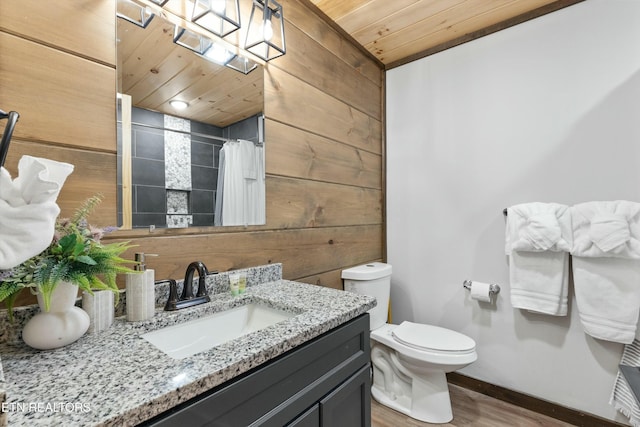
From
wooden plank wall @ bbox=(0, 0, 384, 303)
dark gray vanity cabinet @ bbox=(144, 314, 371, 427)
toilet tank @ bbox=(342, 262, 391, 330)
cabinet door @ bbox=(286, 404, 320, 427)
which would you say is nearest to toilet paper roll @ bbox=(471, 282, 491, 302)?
toilet tank @ bbox=(342, 262, 391, 330)

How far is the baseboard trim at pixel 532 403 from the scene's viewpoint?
63.0 inches

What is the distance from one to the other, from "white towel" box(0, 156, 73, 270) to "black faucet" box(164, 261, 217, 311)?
46 centimetres

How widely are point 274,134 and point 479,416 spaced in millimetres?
1913

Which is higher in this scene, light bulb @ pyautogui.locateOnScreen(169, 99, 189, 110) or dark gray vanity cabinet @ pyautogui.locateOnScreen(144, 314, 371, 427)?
light bulb @ pyautogui.locateOnScreen(169, 99, 189, 110)

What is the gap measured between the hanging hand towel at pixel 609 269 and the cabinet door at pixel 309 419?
1491 millimetres

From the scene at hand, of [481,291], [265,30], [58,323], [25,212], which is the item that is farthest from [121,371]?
[481,291]

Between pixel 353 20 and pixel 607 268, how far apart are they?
1.90m

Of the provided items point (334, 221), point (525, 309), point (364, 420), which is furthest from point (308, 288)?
point (525, 309)

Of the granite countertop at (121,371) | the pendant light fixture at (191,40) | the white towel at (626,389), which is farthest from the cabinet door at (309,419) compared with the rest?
the white towel at (626,389)

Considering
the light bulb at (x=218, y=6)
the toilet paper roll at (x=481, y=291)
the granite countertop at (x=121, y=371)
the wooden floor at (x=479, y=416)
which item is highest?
the light bulb at (x=218, y=6)

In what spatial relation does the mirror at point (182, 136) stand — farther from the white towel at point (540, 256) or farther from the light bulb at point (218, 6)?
the white towel at point (540, 256)

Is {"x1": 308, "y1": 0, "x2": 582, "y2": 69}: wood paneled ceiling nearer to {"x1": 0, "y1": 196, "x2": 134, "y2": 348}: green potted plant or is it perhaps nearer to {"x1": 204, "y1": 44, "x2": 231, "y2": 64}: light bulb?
{"x1": 204, "y1": 44, "x2": 231, "y2": 64}: light bulb

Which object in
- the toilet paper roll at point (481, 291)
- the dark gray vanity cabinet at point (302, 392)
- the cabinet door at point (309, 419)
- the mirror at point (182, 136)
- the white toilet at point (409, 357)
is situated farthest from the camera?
the toilet paper roll at point (481, 291)

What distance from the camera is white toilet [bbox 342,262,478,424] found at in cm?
158
